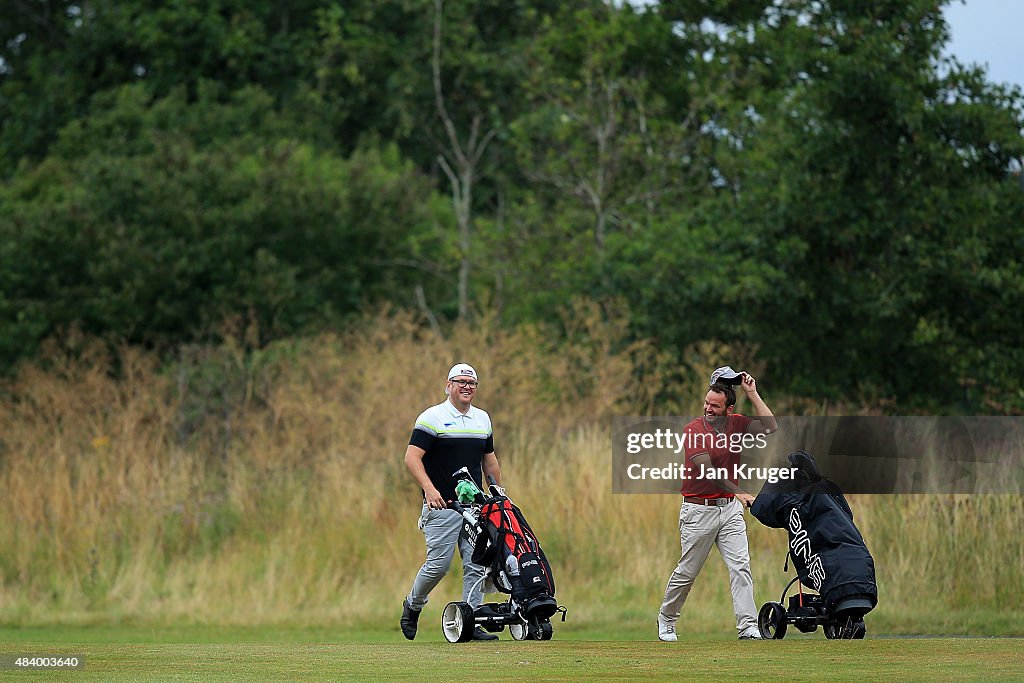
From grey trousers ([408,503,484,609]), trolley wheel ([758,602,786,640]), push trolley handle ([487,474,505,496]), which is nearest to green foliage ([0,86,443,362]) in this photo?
grey trousers ([408,503,484,609])

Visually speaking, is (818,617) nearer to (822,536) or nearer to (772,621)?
(772,621)

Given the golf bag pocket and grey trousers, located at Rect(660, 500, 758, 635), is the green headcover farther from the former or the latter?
grey trousers, located at Rect(660, 500, 758, 635)

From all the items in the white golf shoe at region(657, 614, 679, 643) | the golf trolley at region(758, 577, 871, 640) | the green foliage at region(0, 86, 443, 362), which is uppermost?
the green foliage at region(0, 86, 443, 362)

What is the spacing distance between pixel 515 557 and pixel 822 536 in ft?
7.97

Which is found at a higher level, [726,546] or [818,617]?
[726,546]

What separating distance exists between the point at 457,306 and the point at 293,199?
4358 mm

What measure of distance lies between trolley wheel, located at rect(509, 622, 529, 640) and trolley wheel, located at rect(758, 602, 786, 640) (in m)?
1.87

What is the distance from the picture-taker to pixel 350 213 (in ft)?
98.0

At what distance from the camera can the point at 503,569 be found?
34.4ft

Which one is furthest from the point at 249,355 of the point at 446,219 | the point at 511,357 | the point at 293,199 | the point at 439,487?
the point at 439,487

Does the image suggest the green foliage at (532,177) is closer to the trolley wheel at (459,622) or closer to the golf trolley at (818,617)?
the golf trolley at (818,617)

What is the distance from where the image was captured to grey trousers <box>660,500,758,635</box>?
11.5 meters

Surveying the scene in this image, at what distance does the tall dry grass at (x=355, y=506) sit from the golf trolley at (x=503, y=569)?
502 cm

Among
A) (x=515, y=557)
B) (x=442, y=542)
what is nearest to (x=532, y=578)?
(x=515, y=557)
